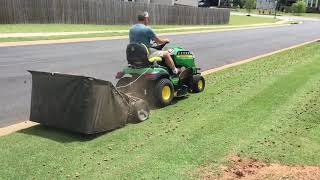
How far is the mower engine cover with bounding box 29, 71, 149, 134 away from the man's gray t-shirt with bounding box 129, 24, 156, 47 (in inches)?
67.7

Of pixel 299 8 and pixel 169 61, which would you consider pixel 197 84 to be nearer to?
pixel 169 61

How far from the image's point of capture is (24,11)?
3144 cm

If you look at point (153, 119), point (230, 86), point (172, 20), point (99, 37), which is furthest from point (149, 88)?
point (172, 20)

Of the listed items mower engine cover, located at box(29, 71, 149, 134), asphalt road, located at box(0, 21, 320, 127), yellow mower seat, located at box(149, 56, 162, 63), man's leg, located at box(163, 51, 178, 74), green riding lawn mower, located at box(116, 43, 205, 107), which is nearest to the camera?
mower engine cover, located at box(29, 71, 149, 134)

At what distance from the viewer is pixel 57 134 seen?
705 cm

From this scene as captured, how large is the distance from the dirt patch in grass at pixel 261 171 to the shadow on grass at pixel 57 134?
2128mm

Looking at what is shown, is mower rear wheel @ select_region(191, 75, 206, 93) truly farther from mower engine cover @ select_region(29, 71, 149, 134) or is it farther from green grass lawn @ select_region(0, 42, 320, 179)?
mower engine cover @ select_region(29, 71, 149, 134)

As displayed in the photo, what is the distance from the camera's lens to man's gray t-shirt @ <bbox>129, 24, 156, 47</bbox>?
28.9 ft

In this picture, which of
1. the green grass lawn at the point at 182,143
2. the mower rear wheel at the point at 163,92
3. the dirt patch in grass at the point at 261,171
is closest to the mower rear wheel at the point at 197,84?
the green grass lawn at the point at 182,143

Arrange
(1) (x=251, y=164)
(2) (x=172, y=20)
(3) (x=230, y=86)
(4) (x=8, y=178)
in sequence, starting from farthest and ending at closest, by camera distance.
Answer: (2) (x=172, y=20), (3) (x=230, y=86), (1) (x=251, y=164), (4) (x=8, y=178)

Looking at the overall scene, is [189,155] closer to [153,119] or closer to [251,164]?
[251,164]

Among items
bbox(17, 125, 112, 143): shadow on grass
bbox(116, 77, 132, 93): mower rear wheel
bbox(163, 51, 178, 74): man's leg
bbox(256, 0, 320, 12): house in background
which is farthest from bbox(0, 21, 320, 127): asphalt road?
bbox(256, 0, 320, 12): house in background

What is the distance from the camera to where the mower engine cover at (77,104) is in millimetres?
6773

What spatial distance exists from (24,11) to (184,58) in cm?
2393
